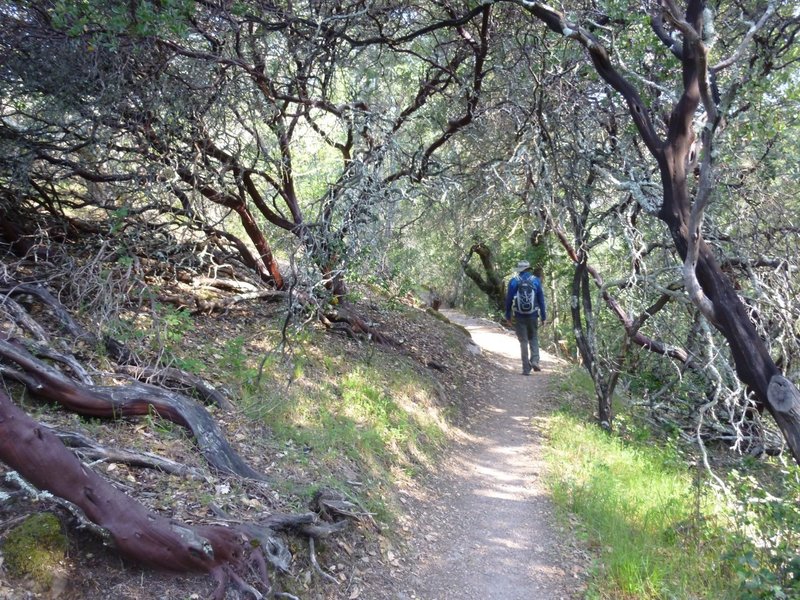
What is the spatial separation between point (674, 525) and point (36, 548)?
494 cm

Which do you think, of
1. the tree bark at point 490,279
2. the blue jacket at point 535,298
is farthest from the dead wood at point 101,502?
the tree bark at point 490,279

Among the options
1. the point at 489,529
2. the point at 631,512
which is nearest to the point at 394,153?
the point at 489,529

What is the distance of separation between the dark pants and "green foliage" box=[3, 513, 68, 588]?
941 centimetres

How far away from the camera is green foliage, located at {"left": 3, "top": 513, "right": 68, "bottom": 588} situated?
2623mm

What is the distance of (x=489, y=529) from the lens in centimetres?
554

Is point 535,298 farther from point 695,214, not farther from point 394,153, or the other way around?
point 695,214

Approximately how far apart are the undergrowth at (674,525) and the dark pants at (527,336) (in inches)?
162

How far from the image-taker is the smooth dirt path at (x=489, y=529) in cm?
453

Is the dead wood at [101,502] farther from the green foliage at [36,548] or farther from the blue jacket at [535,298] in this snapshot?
the blue jacket at [535,298]

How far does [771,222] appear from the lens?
7047mm

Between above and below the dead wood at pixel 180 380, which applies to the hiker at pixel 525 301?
above

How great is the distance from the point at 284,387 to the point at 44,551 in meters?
3.50

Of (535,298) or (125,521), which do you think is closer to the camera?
(125,521)

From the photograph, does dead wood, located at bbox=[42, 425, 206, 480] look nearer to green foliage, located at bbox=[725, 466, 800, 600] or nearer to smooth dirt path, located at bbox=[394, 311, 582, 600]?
smooth dirt path, located at bbox=[394, 311, 582, 600]
